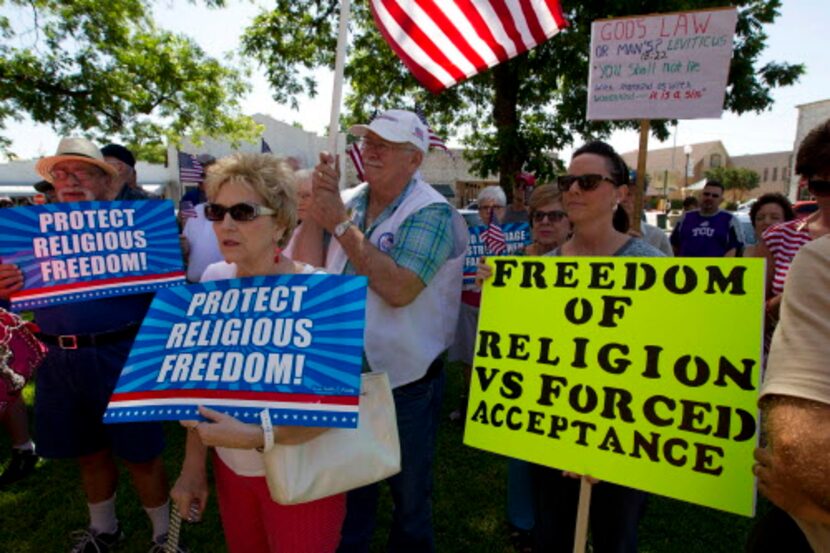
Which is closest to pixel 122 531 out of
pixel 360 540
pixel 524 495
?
pixel 360 540

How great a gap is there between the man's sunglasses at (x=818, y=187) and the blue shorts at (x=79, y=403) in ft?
10.7

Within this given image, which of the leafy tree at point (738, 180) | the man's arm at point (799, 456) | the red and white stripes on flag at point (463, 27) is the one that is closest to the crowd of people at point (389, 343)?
the man's arm at point (799, 456)

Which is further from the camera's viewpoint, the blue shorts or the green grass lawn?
the green grass lawn

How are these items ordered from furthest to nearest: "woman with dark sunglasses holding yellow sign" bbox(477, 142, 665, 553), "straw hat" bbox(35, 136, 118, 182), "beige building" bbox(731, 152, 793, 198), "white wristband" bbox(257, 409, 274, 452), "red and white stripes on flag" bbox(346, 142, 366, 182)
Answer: "beige building" bbox(731, 152, 793, 198)
"red and white stripes on flag" bbox(346, 142, 366, 182)
"straw hat" bbox(35, 136, 118, 182)
"woman with dark sunglasses holding yellow sign" bbox(477, 142, 665, 553)
"white wristband" bbox(257, 409, 274, 452)

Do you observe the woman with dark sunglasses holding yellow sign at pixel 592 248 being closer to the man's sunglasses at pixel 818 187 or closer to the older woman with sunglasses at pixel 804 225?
the older woman with sunglasses at pixel 804 225

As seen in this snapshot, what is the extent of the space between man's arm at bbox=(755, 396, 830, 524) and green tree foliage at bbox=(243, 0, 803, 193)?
8.43m

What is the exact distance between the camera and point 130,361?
173 centimetres

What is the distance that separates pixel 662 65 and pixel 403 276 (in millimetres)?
3117

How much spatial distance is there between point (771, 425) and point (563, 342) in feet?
2.69

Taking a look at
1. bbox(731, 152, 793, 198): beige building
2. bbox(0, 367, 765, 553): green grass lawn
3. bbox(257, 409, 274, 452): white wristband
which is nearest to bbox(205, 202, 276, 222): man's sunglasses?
bbox(257, 409, 274, 452): white wristband

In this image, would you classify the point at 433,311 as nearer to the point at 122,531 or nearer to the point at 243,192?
the point at 243,192

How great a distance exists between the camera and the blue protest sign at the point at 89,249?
8.06 ft

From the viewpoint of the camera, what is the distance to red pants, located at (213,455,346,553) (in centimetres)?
181

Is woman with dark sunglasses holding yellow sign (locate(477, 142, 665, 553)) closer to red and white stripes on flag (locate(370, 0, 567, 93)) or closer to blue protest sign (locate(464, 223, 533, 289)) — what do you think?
red and white stripes on flag (locate(370, 0, 567, 93))
